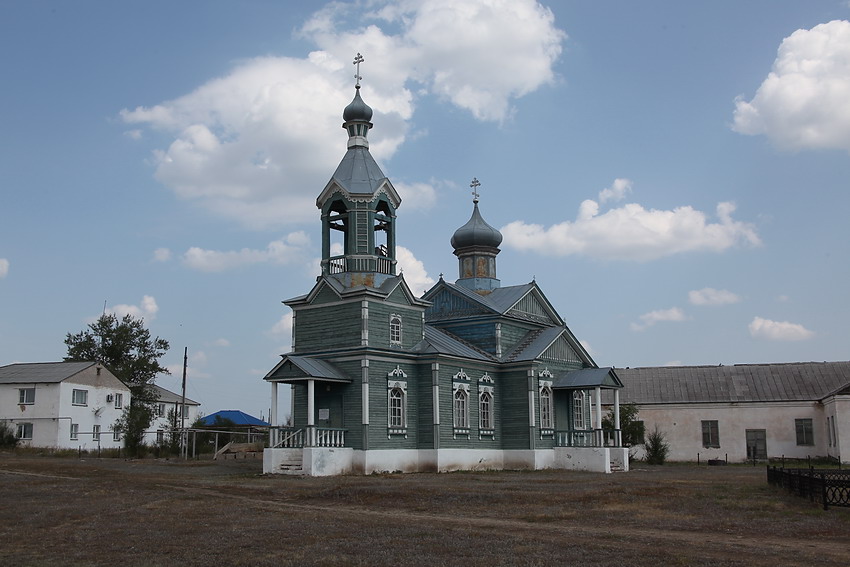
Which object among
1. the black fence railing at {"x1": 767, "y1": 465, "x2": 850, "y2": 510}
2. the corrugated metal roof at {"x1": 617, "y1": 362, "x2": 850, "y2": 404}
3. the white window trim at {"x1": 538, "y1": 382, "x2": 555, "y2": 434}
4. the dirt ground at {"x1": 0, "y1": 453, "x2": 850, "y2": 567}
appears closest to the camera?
the dirt ground at {"x1": 0, "y1": 453, "x2": 850, "y2": 567}

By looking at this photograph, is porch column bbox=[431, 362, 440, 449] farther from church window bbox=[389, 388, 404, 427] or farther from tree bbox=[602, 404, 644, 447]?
tree bbox=[602, 404, 644, 447]

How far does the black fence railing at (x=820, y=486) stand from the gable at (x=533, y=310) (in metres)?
17.5

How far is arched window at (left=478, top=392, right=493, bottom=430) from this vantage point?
34.0 m

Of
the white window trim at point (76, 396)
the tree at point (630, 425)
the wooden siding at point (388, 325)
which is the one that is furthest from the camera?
the white window trim at point (76, 396)

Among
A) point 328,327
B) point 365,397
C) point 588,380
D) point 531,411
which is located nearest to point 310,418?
point 365,397

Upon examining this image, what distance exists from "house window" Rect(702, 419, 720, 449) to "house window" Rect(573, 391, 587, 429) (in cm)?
1093

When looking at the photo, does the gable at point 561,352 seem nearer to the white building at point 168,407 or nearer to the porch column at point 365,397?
the porch column at point 365,397

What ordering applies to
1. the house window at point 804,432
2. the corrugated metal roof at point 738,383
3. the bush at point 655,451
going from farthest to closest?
1. the corrugated metal roof at point 738,383
2. the house window at point 804,432
3. the bush at point 655,451

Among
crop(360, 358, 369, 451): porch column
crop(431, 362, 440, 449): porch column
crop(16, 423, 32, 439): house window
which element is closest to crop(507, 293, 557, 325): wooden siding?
crop(431, 362, 440, 449): porch column

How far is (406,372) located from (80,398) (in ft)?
86.5

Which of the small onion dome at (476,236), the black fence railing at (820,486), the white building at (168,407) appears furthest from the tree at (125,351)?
the black fence railing at (820,486)

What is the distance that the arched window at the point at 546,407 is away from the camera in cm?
3519

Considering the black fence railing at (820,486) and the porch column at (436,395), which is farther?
the porch column at (436,395)

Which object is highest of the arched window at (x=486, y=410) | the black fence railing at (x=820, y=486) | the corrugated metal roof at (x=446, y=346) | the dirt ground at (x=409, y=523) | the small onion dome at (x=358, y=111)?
the small onion dome at (x=358, y=111)
